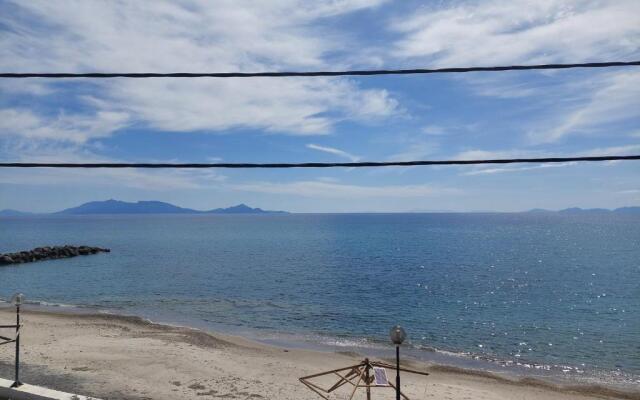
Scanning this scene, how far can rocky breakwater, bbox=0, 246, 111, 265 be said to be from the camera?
2654 inches

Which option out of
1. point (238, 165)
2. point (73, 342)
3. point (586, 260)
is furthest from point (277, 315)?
point (586, 260)

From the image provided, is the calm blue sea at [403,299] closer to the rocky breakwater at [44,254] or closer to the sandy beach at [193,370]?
the sandy beach at [193,370]

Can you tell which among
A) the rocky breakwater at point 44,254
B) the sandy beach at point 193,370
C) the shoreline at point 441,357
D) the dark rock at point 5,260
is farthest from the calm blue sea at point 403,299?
the rocky breakwater at point 44,254

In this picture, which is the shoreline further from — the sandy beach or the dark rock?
the dark rock

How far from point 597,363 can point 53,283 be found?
163ft

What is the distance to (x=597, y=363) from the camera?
77.8 ft

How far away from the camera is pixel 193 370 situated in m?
18.7

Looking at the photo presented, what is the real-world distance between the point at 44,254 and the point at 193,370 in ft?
223

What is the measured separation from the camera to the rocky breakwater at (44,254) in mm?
67412

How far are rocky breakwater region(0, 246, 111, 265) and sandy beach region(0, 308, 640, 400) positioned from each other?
48.8m

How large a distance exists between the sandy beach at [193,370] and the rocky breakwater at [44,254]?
48.8 meters

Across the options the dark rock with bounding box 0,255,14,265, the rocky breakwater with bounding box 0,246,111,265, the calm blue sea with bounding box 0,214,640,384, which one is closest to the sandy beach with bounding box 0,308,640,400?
the calm blue sea with bounding box 0,214,640,384

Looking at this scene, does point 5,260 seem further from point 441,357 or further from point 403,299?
point 441,357

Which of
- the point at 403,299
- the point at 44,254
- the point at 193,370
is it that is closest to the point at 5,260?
the point at 44,254
